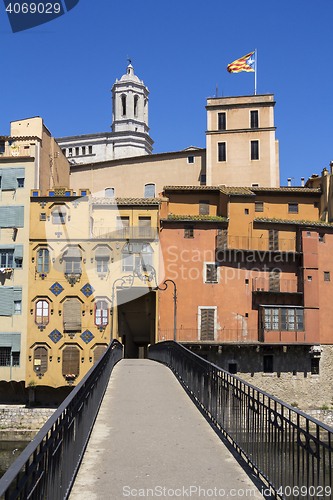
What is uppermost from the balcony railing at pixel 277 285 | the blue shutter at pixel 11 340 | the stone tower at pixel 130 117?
the stone tower at pixel 130 117

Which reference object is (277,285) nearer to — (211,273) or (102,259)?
(211,273)

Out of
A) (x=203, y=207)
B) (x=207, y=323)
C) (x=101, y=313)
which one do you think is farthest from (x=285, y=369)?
(x=101, y=313)

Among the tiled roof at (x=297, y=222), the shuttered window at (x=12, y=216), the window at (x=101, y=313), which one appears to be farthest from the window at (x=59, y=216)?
the tiled roof at (x=297, y=222)

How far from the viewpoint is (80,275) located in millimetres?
43406

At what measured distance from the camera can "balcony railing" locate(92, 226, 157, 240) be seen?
44031 millimetres

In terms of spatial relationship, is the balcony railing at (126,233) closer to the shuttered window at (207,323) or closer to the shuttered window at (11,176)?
the shuttered window at (207,323)

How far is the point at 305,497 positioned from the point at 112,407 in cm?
666

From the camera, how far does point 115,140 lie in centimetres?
8550

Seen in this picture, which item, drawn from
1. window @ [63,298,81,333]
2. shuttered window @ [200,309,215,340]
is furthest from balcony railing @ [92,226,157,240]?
shuttered window @ [200,309,215,340]

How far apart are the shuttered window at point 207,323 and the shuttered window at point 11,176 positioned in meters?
20.0

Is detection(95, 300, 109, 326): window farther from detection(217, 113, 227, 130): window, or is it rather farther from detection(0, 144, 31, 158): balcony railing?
detection(217, 113, 227, 130): window

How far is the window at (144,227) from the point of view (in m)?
44.3

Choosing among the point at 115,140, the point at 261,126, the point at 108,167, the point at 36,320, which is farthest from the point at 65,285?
the point at 115,140

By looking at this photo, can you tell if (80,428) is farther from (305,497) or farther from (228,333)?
(228,333)
